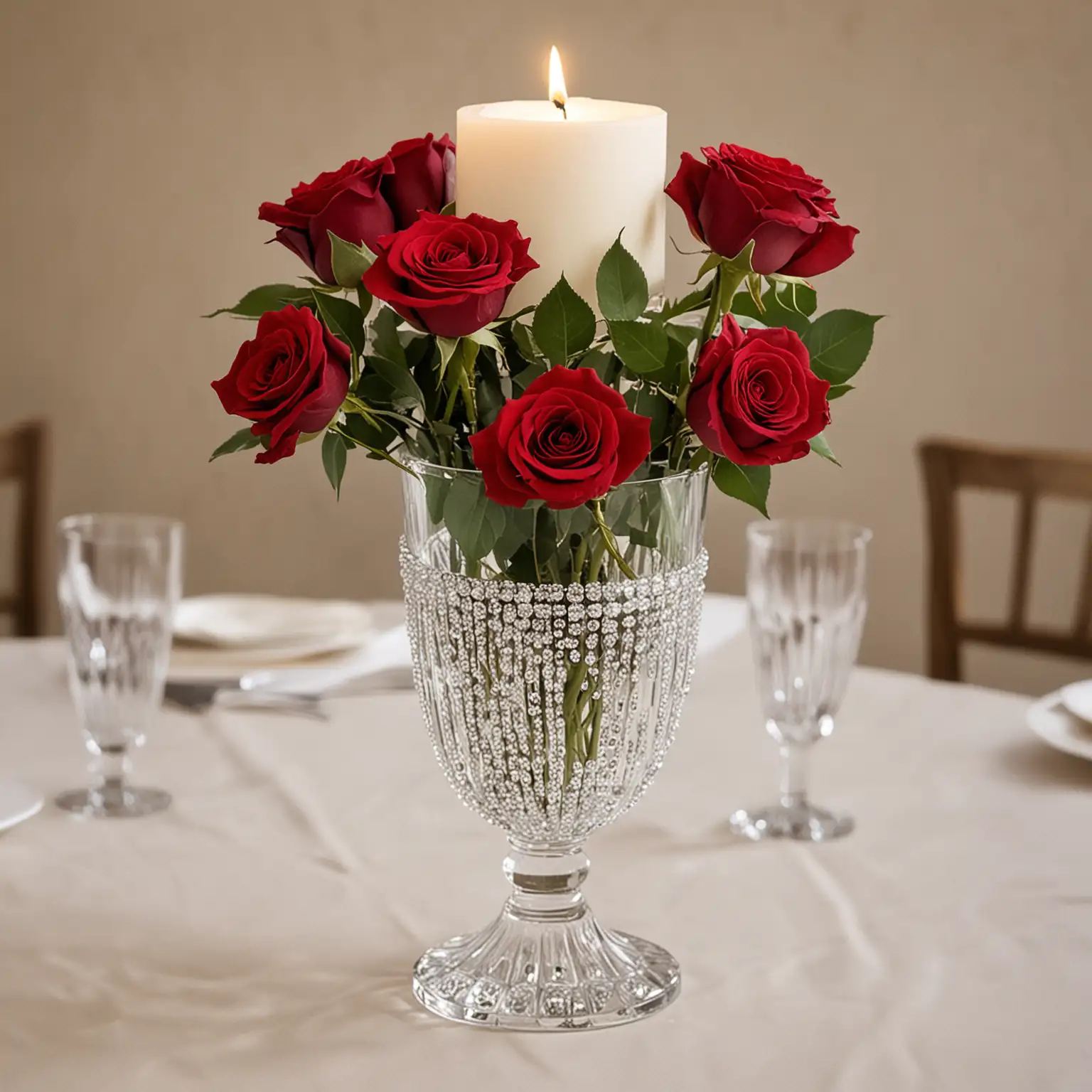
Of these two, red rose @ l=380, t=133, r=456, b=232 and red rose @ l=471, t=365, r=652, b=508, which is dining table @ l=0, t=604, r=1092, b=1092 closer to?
red rose @ l=471, t=365, r=652, b=508

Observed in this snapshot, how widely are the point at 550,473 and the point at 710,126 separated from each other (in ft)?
7.15

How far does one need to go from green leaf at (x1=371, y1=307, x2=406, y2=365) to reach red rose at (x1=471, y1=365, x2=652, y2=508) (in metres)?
0.10

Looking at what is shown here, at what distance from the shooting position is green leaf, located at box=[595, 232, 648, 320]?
79 centimetres

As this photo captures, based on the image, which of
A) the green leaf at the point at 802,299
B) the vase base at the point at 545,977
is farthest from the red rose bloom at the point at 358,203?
the vase base at the point at 545,977

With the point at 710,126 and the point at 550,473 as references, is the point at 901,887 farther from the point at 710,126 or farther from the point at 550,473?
the point at 710,126

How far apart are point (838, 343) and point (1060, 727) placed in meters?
0.60

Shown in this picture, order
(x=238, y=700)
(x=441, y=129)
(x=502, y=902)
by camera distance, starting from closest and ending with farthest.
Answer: (x=502, y=902), (x=238, y=700), (x=441, y=129)

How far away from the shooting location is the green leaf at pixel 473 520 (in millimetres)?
798

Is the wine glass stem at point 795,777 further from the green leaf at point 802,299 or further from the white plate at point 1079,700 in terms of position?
the green leaf at point 802,299

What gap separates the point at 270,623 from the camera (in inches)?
62.0

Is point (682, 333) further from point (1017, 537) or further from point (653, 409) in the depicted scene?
point (1017, 537)

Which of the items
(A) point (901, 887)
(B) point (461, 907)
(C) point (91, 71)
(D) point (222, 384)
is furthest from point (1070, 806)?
(C) point (91, 71)

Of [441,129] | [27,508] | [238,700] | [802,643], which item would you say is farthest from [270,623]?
[441,129]

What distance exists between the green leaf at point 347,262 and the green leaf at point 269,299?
0.13ft
